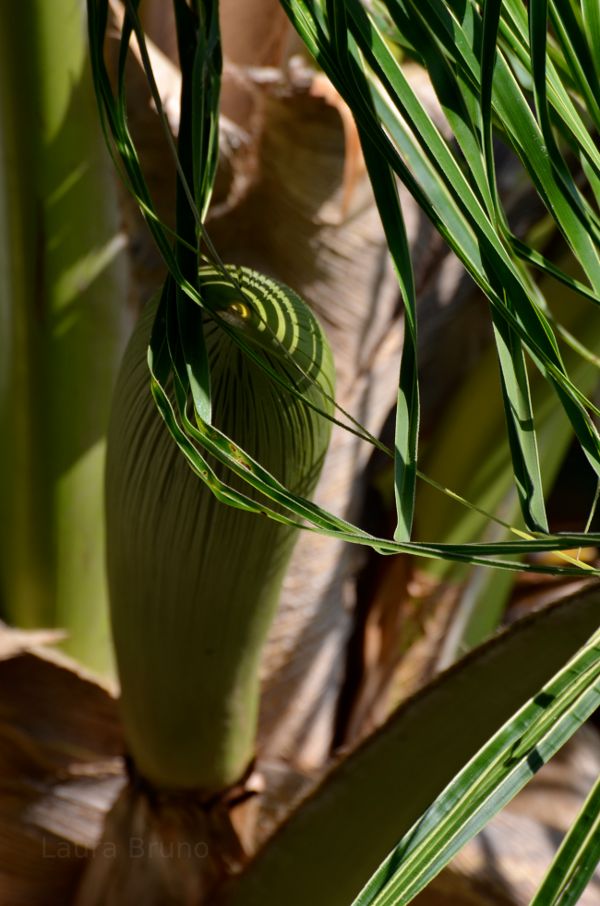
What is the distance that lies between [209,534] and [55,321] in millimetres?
270

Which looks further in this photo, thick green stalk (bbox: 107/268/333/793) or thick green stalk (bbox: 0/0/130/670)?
thick green stalk (bbox: 0/0/130/670)

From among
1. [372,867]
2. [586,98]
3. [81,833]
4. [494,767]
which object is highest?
[586,98]

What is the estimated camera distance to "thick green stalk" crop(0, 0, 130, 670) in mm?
538

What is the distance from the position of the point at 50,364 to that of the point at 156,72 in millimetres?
182

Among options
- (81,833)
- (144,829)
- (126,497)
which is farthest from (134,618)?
(81,833)

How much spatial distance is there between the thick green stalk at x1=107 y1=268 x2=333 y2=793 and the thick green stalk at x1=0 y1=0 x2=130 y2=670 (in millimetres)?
176

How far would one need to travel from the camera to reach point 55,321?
0.59 meters

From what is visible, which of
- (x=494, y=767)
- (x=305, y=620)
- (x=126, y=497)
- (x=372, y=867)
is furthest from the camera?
(x=305, y=620)

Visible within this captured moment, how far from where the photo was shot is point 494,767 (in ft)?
0.79

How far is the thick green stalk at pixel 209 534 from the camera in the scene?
1.06ft

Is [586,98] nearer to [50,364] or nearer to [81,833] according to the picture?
[50,364]

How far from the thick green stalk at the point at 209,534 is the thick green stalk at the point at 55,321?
0.18 metres

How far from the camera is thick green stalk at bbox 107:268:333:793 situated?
32 centimetres

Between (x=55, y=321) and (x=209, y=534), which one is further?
(x=55, y=321)
